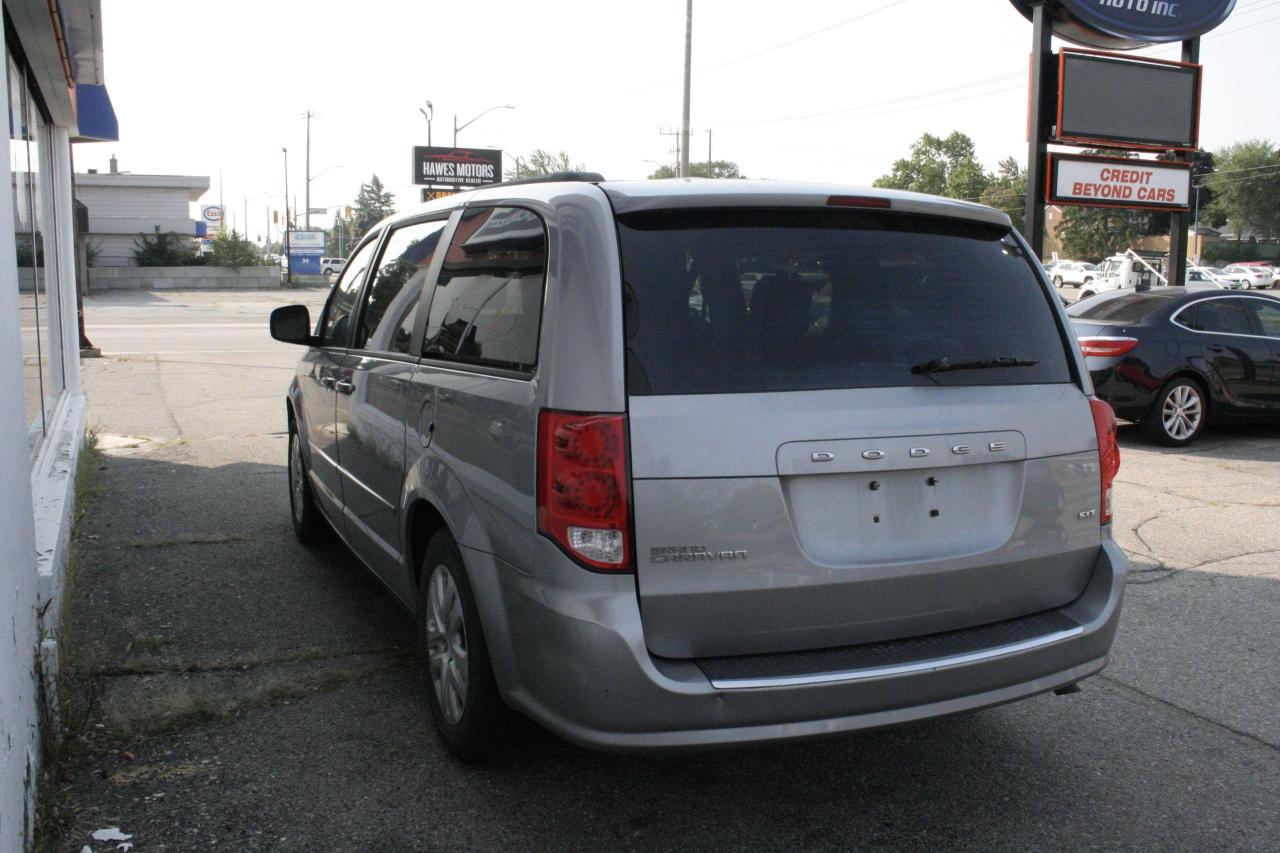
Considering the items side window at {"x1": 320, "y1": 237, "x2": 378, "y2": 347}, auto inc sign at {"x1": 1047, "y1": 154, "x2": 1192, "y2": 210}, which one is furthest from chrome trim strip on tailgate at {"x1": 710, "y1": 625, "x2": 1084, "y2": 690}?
auto inc sign at {"x1": 1047, "y1": 154, "x2": 1192, "y2": 210}

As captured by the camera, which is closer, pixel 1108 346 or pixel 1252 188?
pixel 1108 346

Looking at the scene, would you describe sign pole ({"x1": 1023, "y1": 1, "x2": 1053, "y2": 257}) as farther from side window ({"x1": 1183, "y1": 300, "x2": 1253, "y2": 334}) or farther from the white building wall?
the white building wall

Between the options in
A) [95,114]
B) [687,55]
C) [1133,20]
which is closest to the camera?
[95,114]

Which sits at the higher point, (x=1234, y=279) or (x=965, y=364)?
(x=1234, y=279)

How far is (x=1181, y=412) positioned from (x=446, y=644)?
8641 mm

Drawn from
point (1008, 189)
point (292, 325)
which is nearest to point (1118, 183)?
point (292, 325)

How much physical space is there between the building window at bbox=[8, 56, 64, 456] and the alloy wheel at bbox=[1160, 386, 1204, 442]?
898 cm

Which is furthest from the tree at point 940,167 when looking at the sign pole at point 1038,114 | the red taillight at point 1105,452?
the red taillight at point 1105,452

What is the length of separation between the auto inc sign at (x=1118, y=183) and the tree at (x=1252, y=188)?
8769cm

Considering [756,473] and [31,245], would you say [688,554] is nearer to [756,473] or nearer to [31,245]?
[756,473]

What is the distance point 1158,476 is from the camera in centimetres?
873

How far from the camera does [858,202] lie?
3248mm

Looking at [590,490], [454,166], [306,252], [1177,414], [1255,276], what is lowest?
[1177,414]

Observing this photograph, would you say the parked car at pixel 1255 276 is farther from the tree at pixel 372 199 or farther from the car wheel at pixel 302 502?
the tree at pixel 372 199
